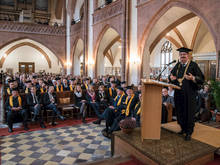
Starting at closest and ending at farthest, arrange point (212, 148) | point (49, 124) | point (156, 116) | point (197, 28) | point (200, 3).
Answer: point (212, 148) < point (156, 116) < point (49, 124) < point (200, 3) < point (197, 28)

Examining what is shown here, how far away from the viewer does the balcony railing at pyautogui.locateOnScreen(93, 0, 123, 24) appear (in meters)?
11.3

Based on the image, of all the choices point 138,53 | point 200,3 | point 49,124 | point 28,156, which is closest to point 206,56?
point 138,53

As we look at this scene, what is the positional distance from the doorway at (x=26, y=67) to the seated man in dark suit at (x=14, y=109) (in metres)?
19.6

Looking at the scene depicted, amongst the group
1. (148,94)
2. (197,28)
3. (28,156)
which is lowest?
(28,156)

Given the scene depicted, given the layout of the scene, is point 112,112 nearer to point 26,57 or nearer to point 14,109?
point 14,109

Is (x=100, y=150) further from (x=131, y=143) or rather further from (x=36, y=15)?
(x=36, y=15)

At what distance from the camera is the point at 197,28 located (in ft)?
43.7

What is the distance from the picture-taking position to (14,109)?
5.70m

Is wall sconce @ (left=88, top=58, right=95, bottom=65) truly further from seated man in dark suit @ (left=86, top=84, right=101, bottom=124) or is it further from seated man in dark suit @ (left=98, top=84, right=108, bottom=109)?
seated man in dark suit @ (left=86, top=84, right=101, bottom=124)

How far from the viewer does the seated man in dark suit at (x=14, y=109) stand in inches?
218

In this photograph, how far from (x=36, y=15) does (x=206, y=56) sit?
2085cm

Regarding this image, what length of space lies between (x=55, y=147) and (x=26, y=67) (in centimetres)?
2198

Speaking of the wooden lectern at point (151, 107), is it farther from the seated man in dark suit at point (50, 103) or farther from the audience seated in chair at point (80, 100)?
the seated man in dark suit at point (50, 103)

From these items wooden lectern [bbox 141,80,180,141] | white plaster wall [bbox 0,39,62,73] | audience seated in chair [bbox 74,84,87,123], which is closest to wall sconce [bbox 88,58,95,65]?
audience seated in chair [bbox 74,84,87,123]
